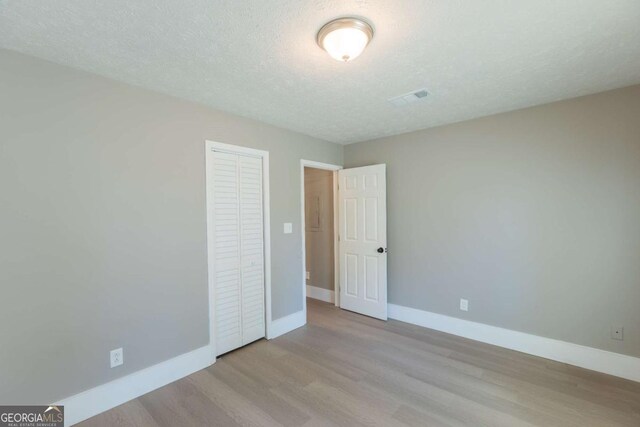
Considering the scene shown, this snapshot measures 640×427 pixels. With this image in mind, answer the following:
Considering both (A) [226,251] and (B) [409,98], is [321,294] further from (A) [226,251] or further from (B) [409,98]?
(B) [409,98]

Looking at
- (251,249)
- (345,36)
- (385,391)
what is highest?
(345,36)

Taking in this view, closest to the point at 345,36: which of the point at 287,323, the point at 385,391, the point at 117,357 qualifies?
the point at 385,391

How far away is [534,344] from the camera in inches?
110

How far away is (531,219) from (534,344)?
1.25 meters

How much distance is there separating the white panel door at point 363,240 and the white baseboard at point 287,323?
83 cm

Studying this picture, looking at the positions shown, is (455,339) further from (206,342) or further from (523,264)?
(206,342)

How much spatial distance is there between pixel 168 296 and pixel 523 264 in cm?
342

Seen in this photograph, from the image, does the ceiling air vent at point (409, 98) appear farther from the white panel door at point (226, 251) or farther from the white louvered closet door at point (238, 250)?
the white panel door at point (226, 251)

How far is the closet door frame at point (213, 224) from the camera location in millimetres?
2676

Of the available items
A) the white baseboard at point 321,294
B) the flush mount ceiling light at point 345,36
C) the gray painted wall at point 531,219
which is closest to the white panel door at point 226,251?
the flush mount ceiling light at point 345,36

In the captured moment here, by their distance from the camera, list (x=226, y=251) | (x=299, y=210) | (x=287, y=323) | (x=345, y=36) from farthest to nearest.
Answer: (x=299, y=210) < (x=287, y=323) < (x=226, y=251) < (x=345, y=36)

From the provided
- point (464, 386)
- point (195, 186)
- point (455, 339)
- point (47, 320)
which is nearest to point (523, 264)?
point (455, 339)

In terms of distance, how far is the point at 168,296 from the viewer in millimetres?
2404

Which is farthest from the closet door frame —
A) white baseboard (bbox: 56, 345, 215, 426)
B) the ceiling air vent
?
the ceiling air vent
